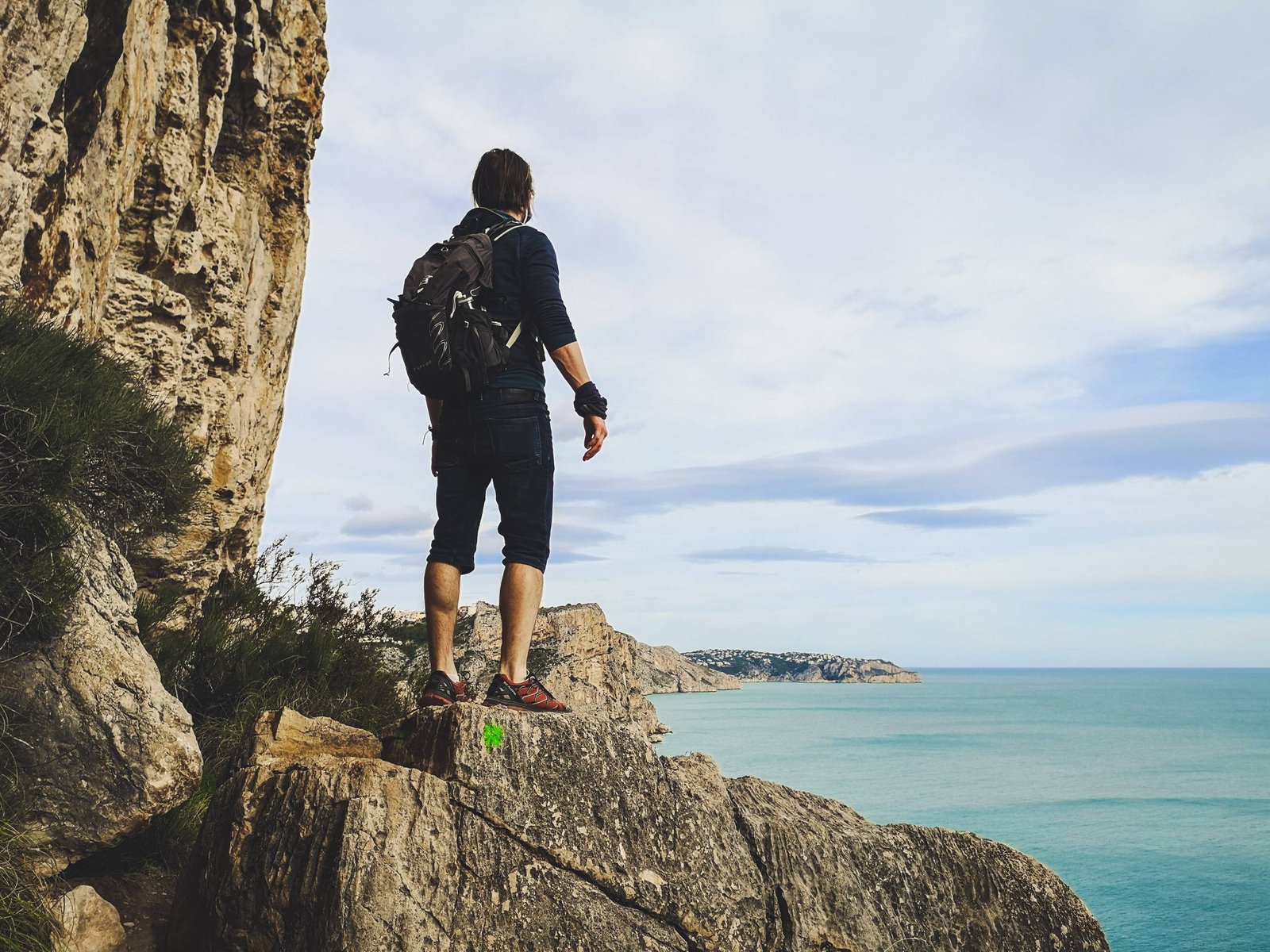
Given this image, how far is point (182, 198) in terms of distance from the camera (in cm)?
788

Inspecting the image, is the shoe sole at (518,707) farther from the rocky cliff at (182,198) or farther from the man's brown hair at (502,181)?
the rocky cliff at (182,198)

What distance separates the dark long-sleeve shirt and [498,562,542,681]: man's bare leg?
3.02 feet

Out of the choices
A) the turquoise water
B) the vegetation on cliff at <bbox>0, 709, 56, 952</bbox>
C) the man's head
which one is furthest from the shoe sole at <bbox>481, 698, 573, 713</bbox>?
the turquoise water

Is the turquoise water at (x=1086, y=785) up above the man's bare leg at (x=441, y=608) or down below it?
below

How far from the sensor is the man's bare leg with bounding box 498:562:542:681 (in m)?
4.37

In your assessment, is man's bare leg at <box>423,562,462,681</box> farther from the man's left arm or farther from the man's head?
the man's head

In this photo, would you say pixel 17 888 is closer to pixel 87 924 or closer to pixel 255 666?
pixel 87 924

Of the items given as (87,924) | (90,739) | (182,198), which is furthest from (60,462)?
(182,198)

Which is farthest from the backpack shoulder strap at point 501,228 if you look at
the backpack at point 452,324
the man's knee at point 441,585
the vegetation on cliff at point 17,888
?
the vegetation on cliff at point 17,888

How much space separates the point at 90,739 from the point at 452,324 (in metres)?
2.38

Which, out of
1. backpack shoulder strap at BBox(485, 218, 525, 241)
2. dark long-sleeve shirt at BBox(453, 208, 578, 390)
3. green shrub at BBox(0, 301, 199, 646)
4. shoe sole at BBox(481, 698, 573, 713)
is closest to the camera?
green shrub at BBox(0, 301, 199, 646)

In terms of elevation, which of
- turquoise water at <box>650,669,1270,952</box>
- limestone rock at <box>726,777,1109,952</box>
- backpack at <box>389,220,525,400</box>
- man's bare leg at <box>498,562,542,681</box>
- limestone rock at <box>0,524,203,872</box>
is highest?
backpack at <box>389,220,525,400</box>

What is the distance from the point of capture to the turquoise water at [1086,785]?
1021 inches

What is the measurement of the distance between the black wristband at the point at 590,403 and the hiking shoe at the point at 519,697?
132 centimetres
